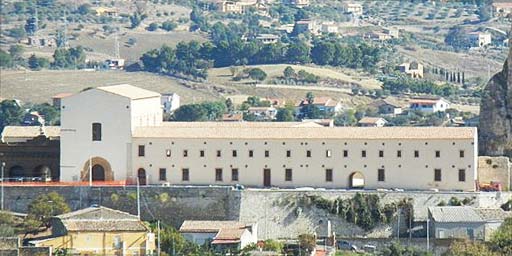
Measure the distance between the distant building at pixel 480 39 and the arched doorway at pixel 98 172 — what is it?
75826 mm

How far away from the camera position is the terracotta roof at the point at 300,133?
6619cm

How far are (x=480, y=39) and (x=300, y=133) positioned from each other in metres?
76.7

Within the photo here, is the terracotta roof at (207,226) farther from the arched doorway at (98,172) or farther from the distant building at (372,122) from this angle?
the distant building at (372,122)

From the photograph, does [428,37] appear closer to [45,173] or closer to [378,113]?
[378,113]

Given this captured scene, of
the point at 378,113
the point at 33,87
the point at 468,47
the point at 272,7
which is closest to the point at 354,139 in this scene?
the point at 378,113

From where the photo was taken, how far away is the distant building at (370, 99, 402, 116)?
111 meters

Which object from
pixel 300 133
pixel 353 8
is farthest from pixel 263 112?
pixel 353 8

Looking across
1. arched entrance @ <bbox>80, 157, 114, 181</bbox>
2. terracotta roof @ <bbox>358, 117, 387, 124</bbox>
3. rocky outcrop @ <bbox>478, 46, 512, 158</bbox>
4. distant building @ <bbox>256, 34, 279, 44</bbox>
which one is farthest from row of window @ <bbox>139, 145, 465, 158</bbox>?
distant building @ <bbox>256, 34, 279, 44</bbox>

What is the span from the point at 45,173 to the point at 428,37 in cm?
8063

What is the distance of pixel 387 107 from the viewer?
112 meters

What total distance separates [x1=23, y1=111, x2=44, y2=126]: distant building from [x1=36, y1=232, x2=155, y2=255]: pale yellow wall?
118 feet

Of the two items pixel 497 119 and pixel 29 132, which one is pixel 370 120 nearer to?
pixel 497 119

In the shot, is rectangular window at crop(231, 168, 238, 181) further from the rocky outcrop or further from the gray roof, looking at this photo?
the rocky outcrop

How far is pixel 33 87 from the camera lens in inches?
4823
